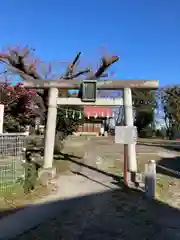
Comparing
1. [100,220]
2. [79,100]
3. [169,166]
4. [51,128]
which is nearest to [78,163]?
[51,128]

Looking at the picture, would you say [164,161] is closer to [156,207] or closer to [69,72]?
[69,72]

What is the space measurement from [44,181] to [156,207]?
12.0 feet

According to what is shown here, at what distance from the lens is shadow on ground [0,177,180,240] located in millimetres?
6227

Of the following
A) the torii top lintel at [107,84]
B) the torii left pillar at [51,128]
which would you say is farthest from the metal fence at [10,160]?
the torii top lintel at [107,84]

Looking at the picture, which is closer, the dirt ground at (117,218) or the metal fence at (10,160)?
the dirt ground at (117,218)

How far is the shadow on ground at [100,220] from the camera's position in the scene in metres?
6.23

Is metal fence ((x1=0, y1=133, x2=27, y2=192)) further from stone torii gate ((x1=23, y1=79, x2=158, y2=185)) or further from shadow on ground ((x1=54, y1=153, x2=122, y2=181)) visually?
shadow on ground ((x1=54, y1=153, x2=122, y2=181))

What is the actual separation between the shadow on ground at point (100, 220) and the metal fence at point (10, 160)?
1.12 metres

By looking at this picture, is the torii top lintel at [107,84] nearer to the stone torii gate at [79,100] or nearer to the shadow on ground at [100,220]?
the stone torii gate at [79,100]

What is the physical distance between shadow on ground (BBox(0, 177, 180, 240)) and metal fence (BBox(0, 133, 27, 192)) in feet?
3.68

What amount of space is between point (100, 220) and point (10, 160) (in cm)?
302

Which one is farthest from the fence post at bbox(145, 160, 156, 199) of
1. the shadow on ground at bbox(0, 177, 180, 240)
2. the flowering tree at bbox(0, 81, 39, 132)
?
the flowering tree at bbox(0, 81, 39, 132)

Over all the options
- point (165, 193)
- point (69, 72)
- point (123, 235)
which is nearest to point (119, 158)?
point (69, 72)

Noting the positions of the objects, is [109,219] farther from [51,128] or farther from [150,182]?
[51,128]
